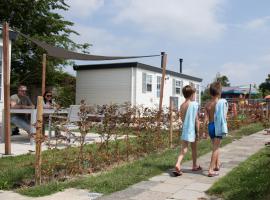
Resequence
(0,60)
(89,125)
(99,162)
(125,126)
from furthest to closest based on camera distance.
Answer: (0,60), (125,126), (99,162), (89,125)

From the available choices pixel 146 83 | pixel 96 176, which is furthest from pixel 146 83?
pixel 96 176

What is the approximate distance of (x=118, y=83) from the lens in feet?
79.5

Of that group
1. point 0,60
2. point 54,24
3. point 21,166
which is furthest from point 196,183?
point 54,24

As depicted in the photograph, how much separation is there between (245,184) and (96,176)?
2.07 metres

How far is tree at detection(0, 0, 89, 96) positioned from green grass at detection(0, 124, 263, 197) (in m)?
19.0

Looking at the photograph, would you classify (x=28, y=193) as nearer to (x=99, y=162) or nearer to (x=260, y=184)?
(x=99, y=162)

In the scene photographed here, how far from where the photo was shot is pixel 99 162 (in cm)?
724

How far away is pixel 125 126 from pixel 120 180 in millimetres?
1831

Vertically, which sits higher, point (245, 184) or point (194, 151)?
point (194, 151)

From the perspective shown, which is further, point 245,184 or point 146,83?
point 146,83

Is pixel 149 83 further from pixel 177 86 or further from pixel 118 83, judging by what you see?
pixel 177 86

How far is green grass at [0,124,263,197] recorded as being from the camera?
570 centimetres

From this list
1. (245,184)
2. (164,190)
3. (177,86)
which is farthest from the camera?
(177,86)

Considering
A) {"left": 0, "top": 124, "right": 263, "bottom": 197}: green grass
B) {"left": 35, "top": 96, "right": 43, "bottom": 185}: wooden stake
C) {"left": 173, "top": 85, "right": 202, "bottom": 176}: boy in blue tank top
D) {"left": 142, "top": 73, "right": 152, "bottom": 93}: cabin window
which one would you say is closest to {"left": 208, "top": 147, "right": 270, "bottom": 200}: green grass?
{"left": 173, "top": 85, "right": 202, "bottom": 176}: boy in blue tank top
